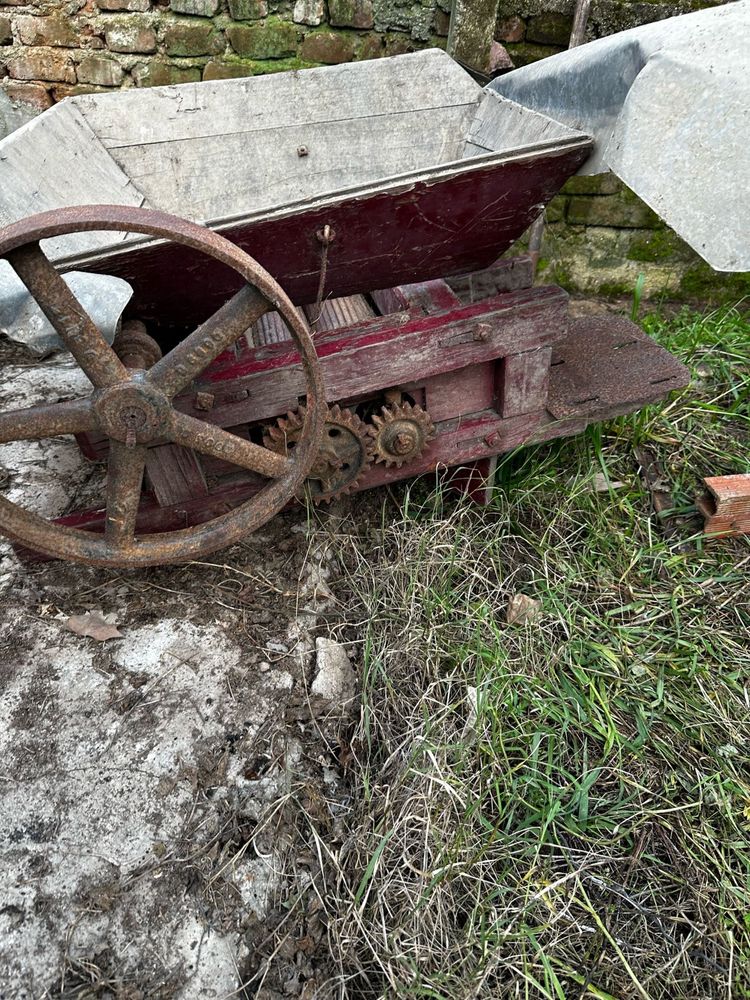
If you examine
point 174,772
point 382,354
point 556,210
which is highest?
point 382,354

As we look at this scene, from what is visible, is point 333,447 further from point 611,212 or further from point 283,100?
point 611,212

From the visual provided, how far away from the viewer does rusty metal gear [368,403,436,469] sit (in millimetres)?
1999

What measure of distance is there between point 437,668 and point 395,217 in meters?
1.26

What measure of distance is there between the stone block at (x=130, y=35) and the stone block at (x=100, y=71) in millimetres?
67

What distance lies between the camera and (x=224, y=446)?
1.64 meters

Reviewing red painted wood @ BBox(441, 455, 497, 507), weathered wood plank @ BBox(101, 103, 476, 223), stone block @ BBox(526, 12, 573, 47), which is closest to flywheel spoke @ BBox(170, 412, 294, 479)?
red painted wood @ BBox(441, 455, 497, 507)

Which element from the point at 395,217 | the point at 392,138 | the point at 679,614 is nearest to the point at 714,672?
the point at 679,614

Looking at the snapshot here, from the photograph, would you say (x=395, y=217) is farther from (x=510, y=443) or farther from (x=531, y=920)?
(x=531, y=920)

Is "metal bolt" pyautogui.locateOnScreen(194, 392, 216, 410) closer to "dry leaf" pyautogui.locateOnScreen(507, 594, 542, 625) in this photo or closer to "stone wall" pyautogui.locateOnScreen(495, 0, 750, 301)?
"dry leaf" pyautogui.locateOnScreen(507, 594, 542, 625)

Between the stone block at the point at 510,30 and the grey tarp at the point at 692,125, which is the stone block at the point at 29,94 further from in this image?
the grey tarp at the point at 692,125

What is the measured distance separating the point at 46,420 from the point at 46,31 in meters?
2.59

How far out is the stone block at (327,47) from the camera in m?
3.04

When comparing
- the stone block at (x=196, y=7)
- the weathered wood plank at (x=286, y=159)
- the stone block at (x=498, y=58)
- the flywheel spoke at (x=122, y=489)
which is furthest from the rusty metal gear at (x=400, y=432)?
the stone block at (x=196, y=7)

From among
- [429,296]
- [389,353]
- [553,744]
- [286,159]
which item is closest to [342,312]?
[429,296]
